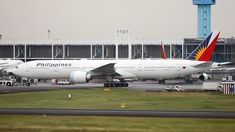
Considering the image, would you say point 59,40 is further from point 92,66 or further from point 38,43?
point 92,66

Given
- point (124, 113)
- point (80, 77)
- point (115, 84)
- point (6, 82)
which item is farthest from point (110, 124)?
point (6, 82)

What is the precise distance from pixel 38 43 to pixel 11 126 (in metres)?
123

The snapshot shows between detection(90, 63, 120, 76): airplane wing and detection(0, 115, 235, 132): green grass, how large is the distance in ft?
148

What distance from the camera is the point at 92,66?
8812 cm

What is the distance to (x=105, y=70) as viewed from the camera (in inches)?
3329

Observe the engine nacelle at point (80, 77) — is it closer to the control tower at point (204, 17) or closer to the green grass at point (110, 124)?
the green grass at point (110, 124)

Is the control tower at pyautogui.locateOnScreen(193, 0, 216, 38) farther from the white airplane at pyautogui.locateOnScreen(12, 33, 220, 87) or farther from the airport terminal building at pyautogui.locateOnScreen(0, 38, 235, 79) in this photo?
the white airplane at pyautogui.locateOnScreen(12, 33, 220, 87)

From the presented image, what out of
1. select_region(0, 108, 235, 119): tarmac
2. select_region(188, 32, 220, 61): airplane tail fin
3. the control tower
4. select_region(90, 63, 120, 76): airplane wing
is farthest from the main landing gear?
the control tower

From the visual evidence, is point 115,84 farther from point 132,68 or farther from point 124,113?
point 124,113

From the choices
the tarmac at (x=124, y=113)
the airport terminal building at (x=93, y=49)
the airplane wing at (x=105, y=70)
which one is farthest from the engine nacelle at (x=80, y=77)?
the airport terminal building at (x=93, y=49)

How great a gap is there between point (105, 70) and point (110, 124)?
4984cm

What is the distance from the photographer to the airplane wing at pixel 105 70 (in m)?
83.9

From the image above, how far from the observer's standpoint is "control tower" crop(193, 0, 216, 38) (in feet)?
578

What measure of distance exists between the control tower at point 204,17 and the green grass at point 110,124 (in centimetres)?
14010
